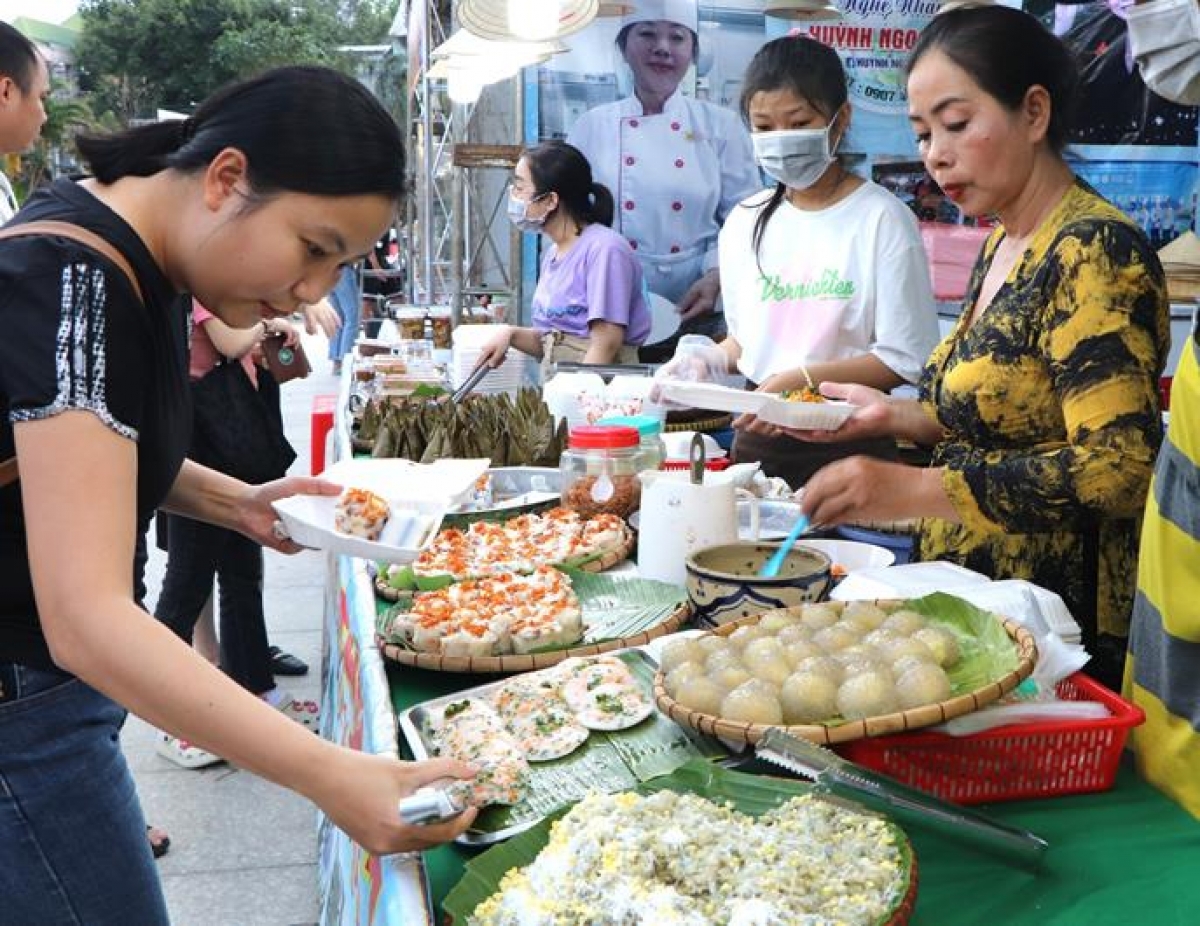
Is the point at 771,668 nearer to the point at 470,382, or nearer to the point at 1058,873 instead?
the point at 1058,873

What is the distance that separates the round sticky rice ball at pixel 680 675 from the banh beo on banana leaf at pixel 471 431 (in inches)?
66.0

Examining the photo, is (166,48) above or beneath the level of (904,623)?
above

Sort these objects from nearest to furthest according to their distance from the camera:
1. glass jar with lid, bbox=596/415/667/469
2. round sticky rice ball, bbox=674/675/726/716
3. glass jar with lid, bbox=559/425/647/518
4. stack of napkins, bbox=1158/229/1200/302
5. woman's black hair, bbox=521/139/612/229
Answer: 1. round sticky rice ball, bbox=674/675/726/716
2. glass jar with lid, bbox=559/425/647/518
3. glass jar with lid, bbox=596/415/667/469
4. stack of napkins, bbox=1158/229/1200/302
5. woman's black hair, bbox=521/139/612/229

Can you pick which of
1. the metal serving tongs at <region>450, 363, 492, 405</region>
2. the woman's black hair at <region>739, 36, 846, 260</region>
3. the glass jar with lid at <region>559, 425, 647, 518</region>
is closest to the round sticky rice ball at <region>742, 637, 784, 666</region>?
the glass jar with lid at <region>559, 425, 647, 518</region>

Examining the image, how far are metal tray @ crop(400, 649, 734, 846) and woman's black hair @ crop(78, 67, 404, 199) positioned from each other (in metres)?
0.68

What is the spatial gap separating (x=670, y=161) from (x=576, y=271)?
174cm

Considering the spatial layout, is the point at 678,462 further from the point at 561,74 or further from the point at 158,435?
the point at 561,74

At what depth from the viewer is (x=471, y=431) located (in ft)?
10.2

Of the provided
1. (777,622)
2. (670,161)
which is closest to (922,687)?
(777,622)

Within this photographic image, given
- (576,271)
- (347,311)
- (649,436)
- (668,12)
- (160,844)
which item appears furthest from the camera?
(347,311)

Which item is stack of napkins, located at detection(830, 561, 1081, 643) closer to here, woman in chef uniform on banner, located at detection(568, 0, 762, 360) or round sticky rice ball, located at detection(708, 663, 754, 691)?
round sticky rice ball, located at detection(708, 663, 754, 691)

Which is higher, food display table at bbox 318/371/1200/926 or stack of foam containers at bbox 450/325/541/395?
stack of foam containers at bbox 450/325/541/395

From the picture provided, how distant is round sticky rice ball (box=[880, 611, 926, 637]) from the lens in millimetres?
1393

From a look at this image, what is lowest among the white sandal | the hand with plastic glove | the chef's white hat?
the white sandal
